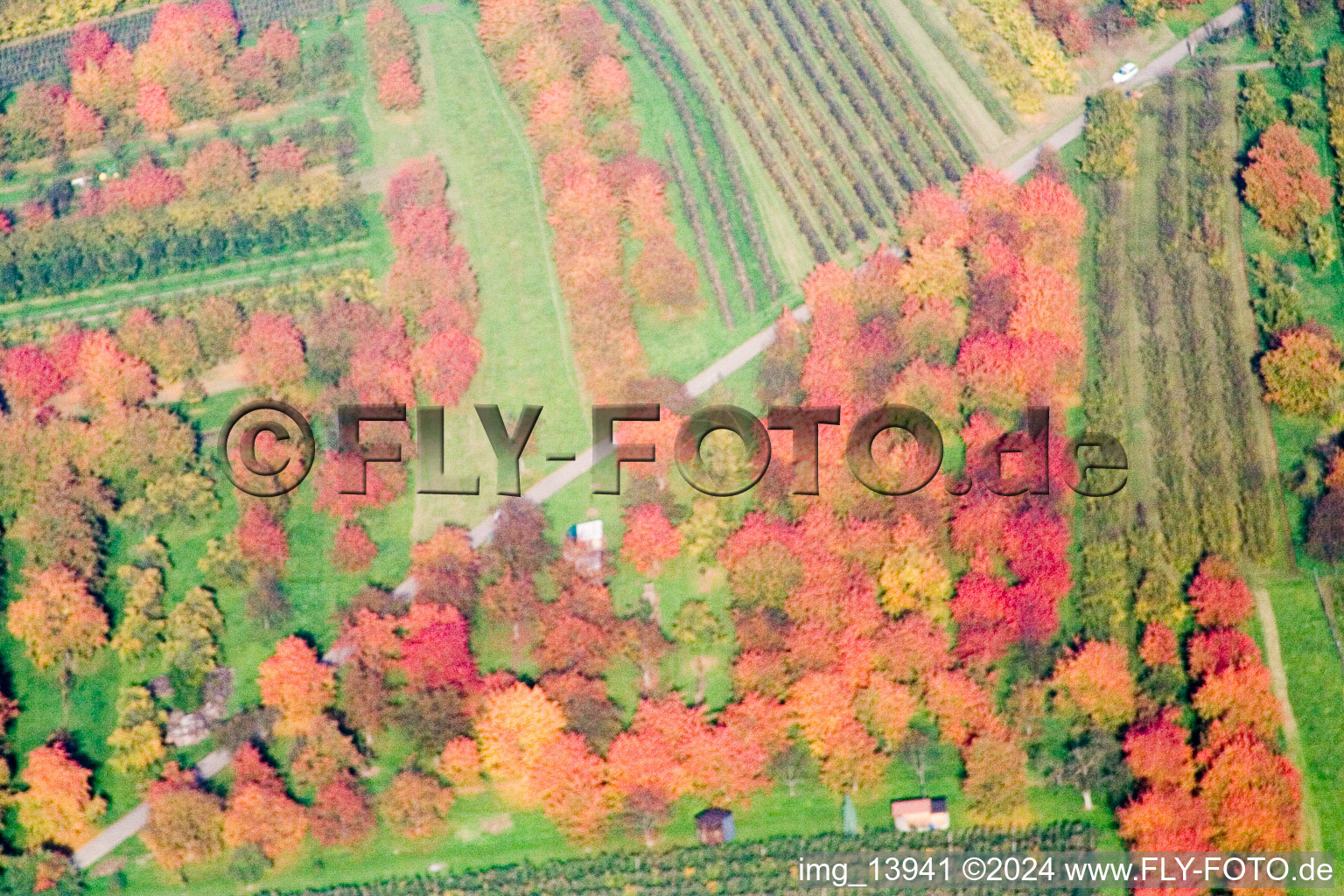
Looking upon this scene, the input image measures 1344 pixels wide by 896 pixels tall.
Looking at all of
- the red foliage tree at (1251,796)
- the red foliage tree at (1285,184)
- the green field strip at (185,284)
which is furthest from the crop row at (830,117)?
the red foliage tree at (1251,796)

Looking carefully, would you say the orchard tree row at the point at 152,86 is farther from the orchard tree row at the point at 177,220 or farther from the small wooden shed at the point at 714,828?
the small wooden shed at the point at 714,828

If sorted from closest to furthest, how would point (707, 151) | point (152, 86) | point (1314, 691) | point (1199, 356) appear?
point (1314, 691)
point (1199, 356)
point (707, 151)
point (152, 86)

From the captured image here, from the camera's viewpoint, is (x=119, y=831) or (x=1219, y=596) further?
(x=1219, y=596)

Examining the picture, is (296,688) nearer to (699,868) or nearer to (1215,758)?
(699,868)

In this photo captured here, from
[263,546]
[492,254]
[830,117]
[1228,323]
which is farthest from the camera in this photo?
[830,117]

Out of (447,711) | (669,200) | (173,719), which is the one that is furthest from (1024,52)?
(173,719)

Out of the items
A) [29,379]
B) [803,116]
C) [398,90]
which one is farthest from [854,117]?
[29,379]

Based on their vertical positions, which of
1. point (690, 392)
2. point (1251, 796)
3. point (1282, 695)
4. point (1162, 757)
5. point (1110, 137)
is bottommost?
point (1251, 796)

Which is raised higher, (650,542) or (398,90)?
(398,90)
